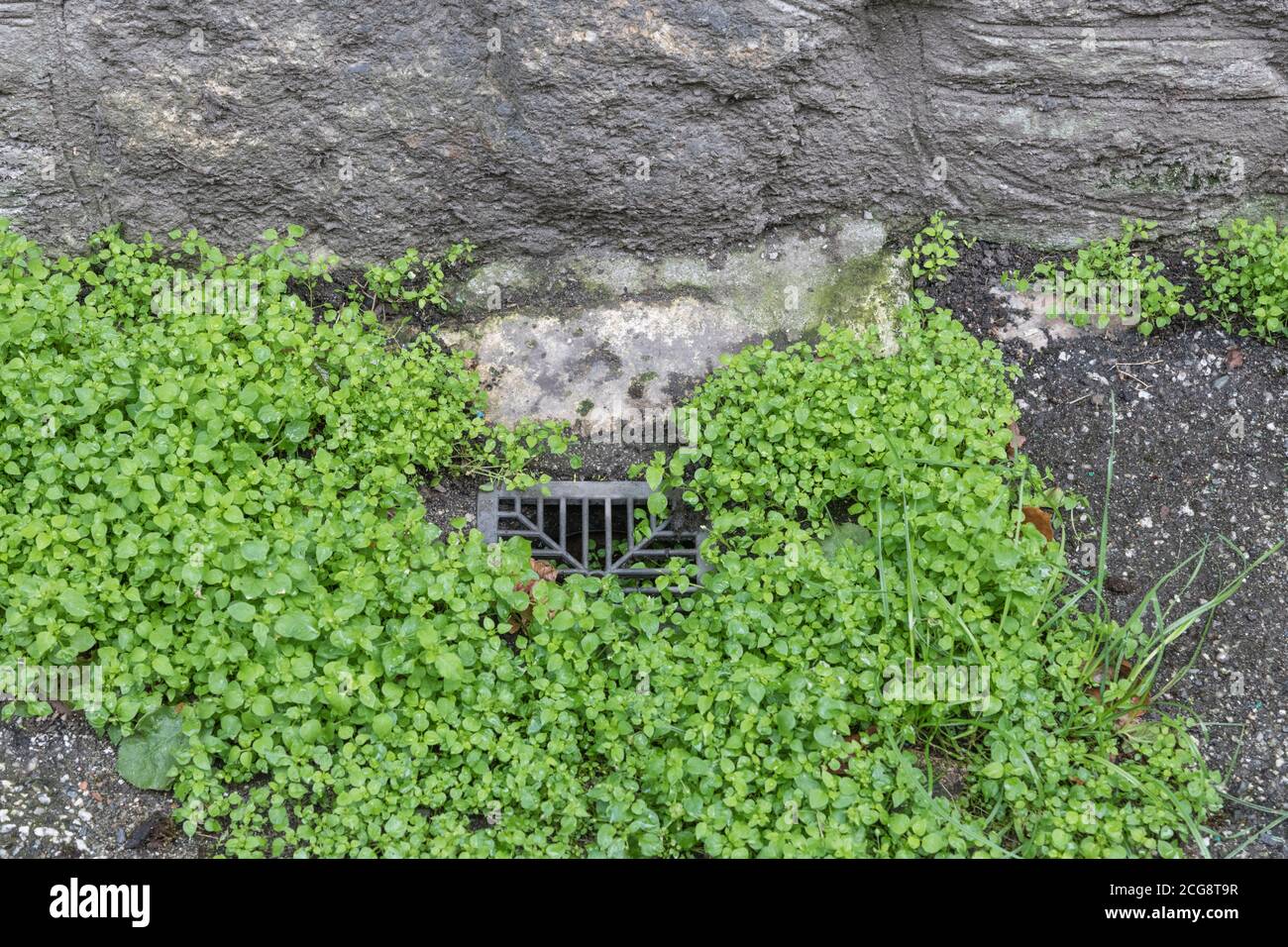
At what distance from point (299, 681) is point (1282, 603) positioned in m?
3.28

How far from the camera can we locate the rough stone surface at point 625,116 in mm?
4020

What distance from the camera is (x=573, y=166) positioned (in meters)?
4.33

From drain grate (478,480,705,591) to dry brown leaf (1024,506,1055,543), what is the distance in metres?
1.16

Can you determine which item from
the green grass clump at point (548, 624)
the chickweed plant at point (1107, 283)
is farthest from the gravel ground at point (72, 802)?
the chickweed plant at point (1107, 283)

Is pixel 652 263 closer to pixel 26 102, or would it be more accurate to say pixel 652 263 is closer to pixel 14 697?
pixel 26 102

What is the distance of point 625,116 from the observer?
4234 millimetres

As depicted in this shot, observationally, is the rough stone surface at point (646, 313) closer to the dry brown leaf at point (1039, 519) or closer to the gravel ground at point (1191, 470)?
the gravel ground at point (1191, 470)

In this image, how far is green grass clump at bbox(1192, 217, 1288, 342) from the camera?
4438mm
